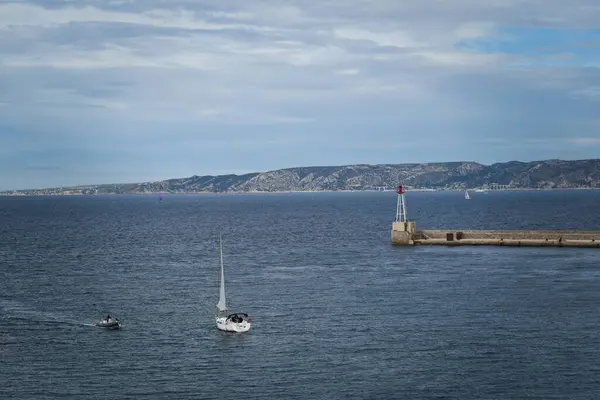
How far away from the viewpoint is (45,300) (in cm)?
9394

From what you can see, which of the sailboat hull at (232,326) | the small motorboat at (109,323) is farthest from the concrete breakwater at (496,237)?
the small motorboat at (109,323)

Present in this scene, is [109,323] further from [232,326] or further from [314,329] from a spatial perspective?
[314,329]

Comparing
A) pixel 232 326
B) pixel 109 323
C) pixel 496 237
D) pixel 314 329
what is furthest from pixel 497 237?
pixel 109 323

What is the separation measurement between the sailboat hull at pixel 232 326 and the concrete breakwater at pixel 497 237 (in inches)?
3090

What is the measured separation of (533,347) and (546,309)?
16.7m

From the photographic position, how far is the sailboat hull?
75.4 m

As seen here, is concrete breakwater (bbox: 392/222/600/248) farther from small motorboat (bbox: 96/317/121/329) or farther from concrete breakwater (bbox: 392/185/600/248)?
small motorboat (bbox: 96/317/121/329)

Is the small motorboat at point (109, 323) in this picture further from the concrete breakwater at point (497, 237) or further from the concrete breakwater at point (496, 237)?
the concrete breakwater at point (497, 237)

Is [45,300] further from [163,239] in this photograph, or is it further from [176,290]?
[163,239]

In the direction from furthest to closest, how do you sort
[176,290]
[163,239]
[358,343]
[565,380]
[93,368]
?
[163,239] < [176,290] < [358,343] < [93,368] < [565,380]

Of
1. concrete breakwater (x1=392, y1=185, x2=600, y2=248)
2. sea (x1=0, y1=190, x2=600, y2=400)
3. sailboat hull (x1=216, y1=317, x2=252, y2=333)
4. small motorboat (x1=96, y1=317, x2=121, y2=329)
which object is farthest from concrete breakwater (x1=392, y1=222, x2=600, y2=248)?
small motorboat (x1=96, y1=317, x2=121, y2=329)

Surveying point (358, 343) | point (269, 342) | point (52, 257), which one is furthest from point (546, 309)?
point (52, 257)

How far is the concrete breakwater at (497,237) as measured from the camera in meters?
140

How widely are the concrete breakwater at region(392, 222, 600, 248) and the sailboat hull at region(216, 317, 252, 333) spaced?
78479mm
